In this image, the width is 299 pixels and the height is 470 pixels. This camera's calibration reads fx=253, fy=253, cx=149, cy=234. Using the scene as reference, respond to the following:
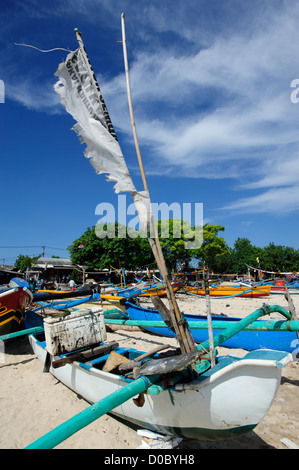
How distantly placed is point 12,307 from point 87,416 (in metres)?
6.40

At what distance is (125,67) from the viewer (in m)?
3.38

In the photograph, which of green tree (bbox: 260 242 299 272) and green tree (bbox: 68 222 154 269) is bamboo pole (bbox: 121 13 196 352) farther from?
green tree (bbox: 260 242 299 272)

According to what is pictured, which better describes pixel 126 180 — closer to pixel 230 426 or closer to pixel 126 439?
pixel 230 426

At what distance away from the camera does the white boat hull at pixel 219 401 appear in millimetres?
2559

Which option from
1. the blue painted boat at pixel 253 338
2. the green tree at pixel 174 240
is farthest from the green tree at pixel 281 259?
the blue painted boat at pixel 253 338

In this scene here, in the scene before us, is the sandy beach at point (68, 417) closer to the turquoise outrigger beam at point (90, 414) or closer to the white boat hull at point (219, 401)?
the white boat hull at point (219, 401)

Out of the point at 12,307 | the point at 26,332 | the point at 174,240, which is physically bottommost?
the point at 26,332

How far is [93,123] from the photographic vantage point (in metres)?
3.49

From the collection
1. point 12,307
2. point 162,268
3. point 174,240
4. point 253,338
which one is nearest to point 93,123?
point 162,268

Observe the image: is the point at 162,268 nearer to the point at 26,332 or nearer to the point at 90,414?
the point at 90,414

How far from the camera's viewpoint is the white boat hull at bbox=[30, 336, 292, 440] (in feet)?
8.39

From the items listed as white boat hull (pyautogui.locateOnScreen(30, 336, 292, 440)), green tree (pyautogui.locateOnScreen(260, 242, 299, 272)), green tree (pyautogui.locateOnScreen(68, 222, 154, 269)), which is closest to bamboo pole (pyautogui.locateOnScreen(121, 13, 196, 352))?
white boat hull (pyautogui.locateOnScreen(30, 336, 292, 440))
